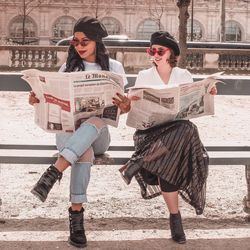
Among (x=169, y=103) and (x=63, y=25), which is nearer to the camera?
(x=169, y=103)

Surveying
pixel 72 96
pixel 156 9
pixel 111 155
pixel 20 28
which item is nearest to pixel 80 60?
pixel 72 96

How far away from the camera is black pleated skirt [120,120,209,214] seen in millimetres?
2822

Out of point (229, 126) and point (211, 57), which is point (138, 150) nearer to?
point (229, 126)

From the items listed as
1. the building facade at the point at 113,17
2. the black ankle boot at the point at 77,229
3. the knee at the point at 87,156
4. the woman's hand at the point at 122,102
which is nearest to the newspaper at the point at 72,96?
the woman's hand at the point at 122,102

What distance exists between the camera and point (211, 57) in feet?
54.5

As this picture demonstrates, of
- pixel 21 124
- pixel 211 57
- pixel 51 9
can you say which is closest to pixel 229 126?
pixel 21 124

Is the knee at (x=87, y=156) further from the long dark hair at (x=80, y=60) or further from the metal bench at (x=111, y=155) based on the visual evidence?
the long dark hair at (x=80, y=60)

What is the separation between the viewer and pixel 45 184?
108 inches

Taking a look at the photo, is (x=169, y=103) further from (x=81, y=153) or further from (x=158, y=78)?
(x=81, y=153)

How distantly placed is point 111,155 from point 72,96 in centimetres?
49

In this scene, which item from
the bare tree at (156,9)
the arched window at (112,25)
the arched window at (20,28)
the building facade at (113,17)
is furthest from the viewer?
the arched window at (112,25)

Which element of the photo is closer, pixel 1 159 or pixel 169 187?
pixel 169 187

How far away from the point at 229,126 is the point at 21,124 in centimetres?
304

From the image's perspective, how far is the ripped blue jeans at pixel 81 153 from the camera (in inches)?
108
